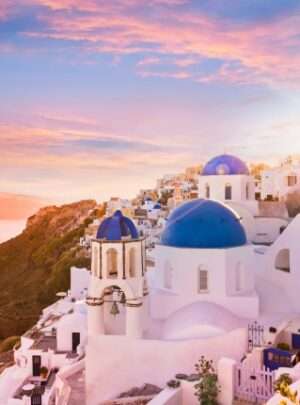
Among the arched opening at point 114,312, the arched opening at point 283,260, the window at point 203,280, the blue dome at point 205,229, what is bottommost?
the arched opening at point 114,312

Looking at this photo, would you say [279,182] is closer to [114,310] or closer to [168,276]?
[168,276]

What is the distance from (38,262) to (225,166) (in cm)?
3017

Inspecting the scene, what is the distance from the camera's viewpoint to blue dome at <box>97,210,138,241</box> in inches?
501

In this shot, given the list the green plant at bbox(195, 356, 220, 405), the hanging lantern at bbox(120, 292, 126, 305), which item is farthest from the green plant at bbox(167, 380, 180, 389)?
the hanging lantern at bbox(120, 292, 126, 305)

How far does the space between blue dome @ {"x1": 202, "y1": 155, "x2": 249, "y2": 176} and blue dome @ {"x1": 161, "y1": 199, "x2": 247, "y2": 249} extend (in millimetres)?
8327

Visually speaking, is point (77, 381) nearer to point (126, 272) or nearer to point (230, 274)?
point (126, 272)

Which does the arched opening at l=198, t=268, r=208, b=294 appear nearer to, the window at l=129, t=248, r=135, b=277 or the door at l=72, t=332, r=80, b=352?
the window at l=129, t=248, r=135, b=277

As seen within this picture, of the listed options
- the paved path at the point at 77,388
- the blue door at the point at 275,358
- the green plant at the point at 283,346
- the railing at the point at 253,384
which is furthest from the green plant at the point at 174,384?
the paved path at the point at 77,388

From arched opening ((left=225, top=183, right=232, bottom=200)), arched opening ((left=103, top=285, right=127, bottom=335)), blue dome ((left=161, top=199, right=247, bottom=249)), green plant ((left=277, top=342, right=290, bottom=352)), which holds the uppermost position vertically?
arched opening ((left=225, top=183, right=232, bottom=200))

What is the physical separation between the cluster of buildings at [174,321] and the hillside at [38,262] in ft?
55.3

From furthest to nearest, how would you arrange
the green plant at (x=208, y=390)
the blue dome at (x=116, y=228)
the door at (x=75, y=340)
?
the door at (x=75, y=340) < the blue dome at (x=116, y=228) < the green plant at (x=208, y=390)

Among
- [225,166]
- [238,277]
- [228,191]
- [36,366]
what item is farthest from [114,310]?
[225,166]

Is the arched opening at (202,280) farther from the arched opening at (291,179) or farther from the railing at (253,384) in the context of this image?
the arched opening at (291,179)

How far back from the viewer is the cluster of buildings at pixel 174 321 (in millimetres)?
11094
